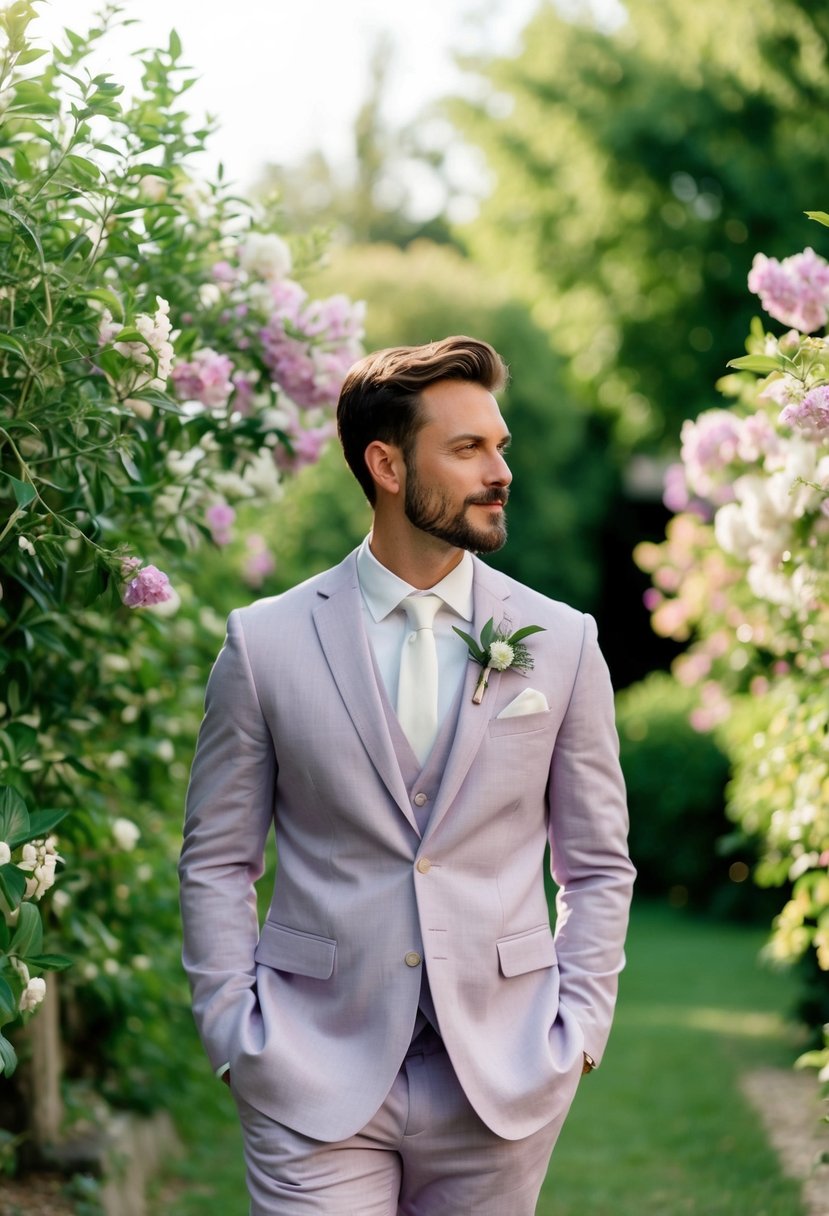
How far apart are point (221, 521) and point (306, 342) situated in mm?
577

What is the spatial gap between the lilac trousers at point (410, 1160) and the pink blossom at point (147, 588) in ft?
2.68

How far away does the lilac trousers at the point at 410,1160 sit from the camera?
2.43m

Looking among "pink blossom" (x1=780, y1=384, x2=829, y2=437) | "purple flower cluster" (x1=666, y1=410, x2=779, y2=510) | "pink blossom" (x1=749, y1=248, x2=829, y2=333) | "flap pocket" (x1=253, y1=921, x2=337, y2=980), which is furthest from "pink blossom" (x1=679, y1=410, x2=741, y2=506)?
"flap pocket" (x1=253, y1=921, x2=337, y2=980)

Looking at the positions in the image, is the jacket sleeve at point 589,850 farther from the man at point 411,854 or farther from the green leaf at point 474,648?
the green leaf at point 474,648

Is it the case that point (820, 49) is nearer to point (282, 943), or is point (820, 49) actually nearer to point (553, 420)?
point (553, 420)

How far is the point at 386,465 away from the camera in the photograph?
2.69 meters

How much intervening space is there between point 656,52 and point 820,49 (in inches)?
116

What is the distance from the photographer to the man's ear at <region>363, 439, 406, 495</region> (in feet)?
8.75

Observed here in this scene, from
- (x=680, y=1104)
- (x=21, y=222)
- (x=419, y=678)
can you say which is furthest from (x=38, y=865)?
(x=680, y=1104)

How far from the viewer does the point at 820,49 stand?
1380 centimetres

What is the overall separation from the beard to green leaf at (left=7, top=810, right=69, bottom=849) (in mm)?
753

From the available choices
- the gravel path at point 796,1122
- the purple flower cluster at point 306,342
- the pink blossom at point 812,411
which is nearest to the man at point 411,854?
the pink blossom at point 812,411

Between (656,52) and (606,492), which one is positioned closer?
(656,52)

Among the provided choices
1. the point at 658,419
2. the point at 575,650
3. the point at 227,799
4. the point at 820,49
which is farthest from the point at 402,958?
the point at 658,419
